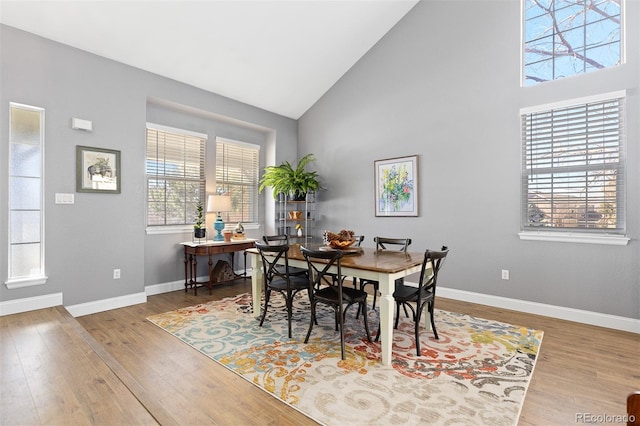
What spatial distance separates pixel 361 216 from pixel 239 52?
3087 millimetres

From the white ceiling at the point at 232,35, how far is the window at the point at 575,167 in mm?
2688

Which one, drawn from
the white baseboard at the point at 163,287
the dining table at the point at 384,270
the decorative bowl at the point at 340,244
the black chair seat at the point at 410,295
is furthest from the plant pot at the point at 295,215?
the black chair seat at the point at 410,295

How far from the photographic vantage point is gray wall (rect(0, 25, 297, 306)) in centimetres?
329

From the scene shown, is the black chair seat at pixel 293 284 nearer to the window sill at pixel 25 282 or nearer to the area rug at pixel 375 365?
the area rug at pixel 375 365

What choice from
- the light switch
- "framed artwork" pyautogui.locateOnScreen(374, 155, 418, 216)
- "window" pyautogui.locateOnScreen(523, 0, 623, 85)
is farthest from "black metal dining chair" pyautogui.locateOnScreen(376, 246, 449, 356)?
the light switch

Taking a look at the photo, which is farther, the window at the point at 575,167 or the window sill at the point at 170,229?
the window sill at the point at 170,229

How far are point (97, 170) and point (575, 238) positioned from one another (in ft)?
18.2

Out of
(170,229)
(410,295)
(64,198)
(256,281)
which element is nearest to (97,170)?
(64,198)

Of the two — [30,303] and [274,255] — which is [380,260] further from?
[30,303]

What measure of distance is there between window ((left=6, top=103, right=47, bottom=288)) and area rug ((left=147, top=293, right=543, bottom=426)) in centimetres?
137

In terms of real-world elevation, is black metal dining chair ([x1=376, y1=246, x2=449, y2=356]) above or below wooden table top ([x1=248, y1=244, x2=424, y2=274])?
below

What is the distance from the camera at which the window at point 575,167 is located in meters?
3.29

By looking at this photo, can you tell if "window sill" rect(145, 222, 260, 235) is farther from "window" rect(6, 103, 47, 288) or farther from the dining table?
the dining table

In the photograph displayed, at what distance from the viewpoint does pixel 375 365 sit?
8.02 feet
